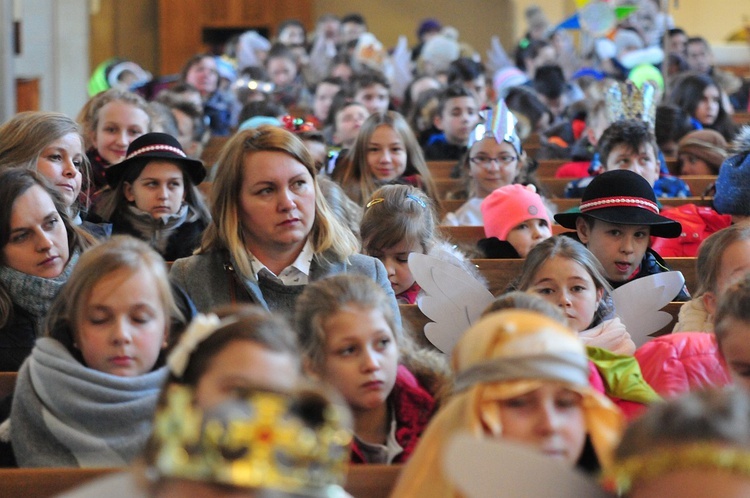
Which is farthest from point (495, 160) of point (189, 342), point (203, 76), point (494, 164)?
point (203, 76)

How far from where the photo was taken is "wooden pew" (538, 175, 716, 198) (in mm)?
6332

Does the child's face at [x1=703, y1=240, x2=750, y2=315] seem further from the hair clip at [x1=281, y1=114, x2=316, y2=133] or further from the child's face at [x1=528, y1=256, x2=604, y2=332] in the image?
the hair clip at [x1=281, y1=114, x2=316, y2=133]

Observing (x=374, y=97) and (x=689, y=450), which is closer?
(x=689, y=450)

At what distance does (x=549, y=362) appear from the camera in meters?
2.01

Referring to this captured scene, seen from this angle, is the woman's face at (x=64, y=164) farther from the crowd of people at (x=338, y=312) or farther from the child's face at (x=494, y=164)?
the child's face at (x=494, y=164)

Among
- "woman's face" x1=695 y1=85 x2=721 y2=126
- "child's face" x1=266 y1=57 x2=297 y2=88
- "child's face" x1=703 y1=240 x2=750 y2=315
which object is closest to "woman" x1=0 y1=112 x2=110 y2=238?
"child's face" x1=703 y1=240 x2=750 y2=315

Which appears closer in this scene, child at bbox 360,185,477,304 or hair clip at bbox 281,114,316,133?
child at bbox 360,185,477,304

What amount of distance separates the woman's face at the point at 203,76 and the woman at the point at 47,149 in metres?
6.71

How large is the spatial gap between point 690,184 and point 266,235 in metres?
3.44

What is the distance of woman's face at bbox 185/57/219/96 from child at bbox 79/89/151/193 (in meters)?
5.62

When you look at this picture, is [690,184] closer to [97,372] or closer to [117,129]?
[117,129]

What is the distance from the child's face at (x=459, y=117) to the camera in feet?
25.1

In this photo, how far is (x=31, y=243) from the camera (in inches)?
143

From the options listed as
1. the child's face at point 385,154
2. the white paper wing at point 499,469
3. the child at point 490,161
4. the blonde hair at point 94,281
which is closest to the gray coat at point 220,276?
the blonde hair at point 94,281
